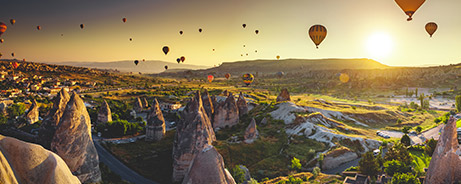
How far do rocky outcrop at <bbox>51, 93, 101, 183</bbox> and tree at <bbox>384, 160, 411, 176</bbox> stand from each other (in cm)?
3397

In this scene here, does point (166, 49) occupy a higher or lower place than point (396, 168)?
higher

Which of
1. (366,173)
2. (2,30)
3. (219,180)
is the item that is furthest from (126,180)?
(2,30)

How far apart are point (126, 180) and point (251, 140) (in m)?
20.5

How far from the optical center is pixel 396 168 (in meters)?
31.7

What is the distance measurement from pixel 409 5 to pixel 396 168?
945 inches

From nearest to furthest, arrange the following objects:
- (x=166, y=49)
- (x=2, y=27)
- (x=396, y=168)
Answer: (x=396, y=168), (x=2, y=27), (x=166, y=49)

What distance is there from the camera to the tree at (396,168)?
103 feet

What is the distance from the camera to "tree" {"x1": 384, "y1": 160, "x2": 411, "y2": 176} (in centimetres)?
3136

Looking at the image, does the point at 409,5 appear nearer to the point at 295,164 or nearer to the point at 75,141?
the point at 295,164

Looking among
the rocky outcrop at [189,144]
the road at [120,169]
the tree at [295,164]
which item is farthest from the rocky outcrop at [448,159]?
the road at [120,169]

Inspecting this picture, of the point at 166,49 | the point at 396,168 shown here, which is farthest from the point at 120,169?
the point at 166,49

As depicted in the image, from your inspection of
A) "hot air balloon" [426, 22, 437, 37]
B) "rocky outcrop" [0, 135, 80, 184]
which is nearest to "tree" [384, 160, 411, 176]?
"rocky outcrop" [0, 135, 80, 184]

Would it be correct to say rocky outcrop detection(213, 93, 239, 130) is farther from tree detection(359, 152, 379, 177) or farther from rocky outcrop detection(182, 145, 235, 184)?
rocky outcrop detection(182, 145, 235, 184)

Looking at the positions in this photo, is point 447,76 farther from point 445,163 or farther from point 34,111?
point 34,111
